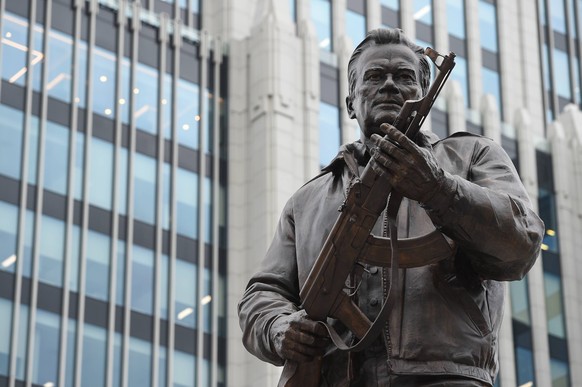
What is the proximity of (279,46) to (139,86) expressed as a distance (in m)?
5.73

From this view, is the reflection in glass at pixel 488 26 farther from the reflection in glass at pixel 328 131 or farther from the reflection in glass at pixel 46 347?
the reflection in glass at pixel 46 347

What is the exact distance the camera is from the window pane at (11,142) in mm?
53312

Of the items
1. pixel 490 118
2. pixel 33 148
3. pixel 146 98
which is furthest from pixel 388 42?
pixel 490 118

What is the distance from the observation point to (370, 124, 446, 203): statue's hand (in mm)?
7887

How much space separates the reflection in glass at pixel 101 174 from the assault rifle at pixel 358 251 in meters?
47.1

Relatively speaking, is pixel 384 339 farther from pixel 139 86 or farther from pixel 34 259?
pixel 139 86

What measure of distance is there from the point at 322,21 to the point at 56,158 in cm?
1571

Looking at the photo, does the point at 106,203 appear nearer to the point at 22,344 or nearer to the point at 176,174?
the point at 176,174

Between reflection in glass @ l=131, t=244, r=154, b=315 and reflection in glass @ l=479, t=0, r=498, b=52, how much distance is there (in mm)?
22829

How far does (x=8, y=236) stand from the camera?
52.1m

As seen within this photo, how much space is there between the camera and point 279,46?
6041 cm

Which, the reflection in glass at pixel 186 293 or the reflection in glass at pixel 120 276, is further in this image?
the reflection in glass at pixel 186 293

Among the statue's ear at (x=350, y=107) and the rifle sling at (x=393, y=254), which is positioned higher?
the statue's ear at (x=350, y=107)

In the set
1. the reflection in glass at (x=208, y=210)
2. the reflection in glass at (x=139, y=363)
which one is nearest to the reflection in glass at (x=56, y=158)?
the reflection in glass at (x=139, y=363)
